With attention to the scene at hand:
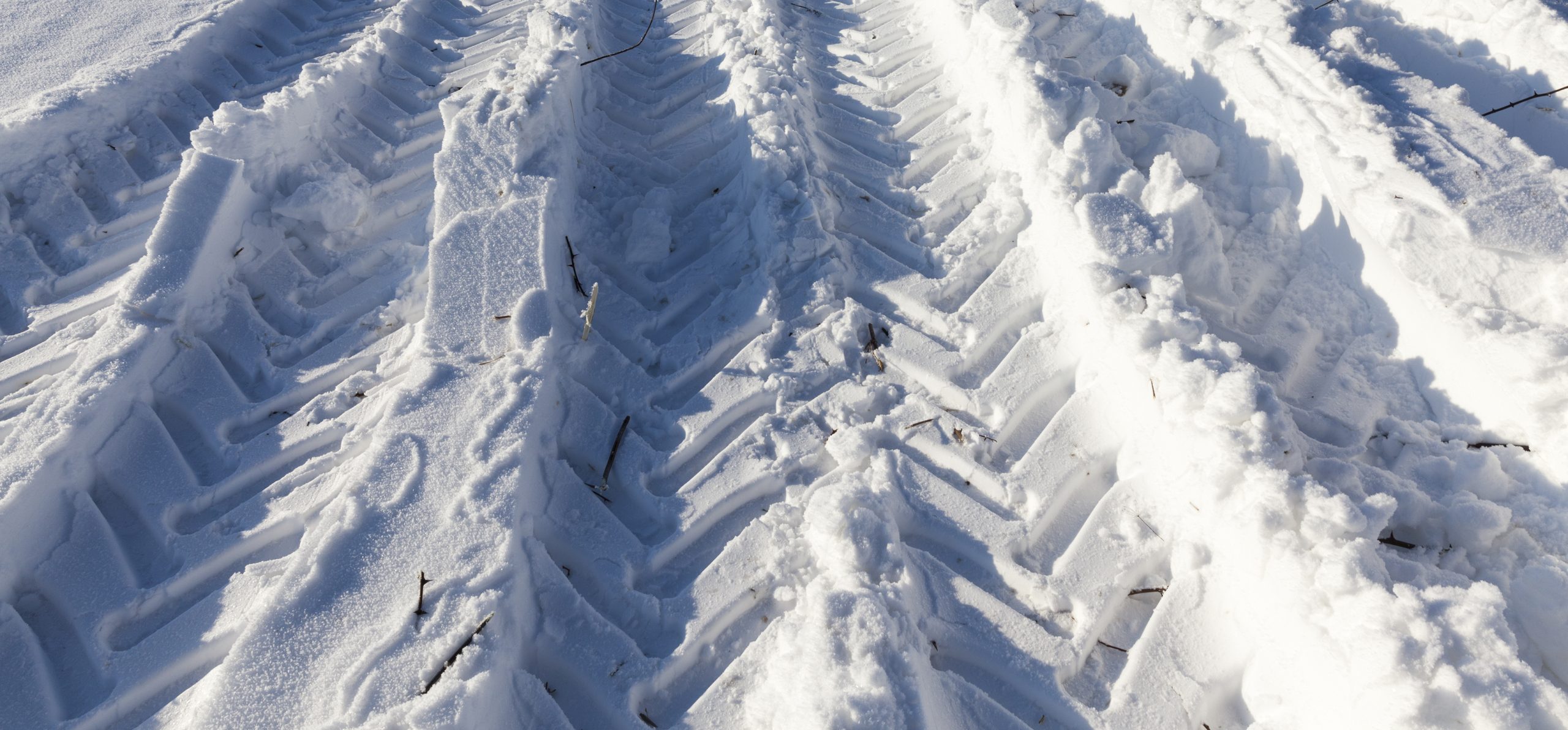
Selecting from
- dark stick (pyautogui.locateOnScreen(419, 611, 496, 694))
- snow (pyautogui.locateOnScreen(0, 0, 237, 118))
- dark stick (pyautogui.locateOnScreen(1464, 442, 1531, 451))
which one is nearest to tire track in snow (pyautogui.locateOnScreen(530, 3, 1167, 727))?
dark stick (pyautogui.locateOnScreen(419, 611, 496, 694))

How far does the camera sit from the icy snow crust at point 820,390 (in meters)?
1.70

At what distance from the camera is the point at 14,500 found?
6.14 ft

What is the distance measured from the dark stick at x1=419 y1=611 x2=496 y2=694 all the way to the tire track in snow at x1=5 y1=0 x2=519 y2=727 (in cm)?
54

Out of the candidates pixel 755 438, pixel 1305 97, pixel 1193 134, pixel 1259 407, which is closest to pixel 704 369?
pixel 755 438

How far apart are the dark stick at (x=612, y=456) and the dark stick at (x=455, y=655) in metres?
0.47

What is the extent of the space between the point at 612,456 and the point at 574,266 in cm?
76

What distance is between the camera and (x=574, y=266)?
101 inches

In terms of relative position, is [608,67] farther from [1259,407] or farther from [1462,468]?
[1462,468]

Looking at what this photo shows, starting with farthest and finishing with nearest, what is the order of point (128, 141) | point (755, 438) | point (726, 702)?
point (128, 141) → point (755, 438) → point (726, 702)

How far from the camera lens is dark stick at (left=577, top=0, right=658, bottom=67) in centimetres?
335

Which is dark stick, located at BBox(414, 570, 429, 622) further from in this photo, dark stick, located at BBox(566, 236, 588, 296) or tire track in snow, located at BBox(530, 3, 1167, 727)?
dark stick, located at BBox(566, 236, 588, 296)

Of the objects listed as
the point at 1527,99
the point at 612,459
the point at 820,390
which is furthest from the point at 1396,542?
the point at 612,459

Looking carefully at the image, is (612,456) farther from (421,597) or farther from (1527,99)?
(1527,99)

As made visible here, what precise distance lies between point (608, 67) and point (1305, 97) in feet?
8.88
